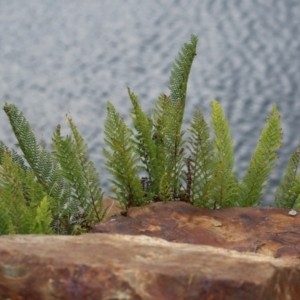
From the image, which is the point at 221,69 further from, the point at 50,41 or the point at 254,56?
the point at 50,41

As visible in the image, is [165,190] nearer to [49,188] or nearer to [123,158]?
[123,158]

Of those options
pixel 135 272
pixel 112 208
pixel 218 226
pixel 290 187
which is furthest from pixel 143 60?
pixel 135 272

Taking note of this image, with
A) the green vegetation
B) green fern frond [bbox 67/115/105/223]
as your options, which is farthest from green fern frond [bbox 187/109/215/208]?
green fern frond [bbox 67/115/105/223]

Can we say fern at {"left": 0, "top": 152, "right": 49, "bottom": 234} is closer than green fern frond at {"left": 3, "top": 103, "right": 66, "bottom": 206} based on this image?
Yes

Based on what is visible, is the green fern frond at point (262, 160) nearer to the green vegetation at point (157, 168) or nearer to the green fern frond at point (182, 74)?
the green vegetation at point (157, 168)

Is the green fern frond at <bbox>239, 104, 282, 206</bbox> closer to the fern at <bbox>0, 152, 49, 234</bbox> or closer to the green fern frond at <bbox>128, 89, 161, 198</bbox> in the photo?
the green fern frond at <bbox>128, 89, 161, 198</bbox>

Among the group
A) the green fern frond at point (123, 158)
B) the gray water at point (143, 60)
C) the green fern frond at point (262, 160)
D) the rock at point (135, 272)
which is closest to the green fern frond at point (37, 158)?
the green fern frond at point (123, 158)

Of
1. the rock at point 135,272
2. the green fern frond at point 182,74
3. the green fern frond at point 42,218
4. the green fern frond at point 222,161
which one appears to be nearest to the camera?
the rock at point 135,272
